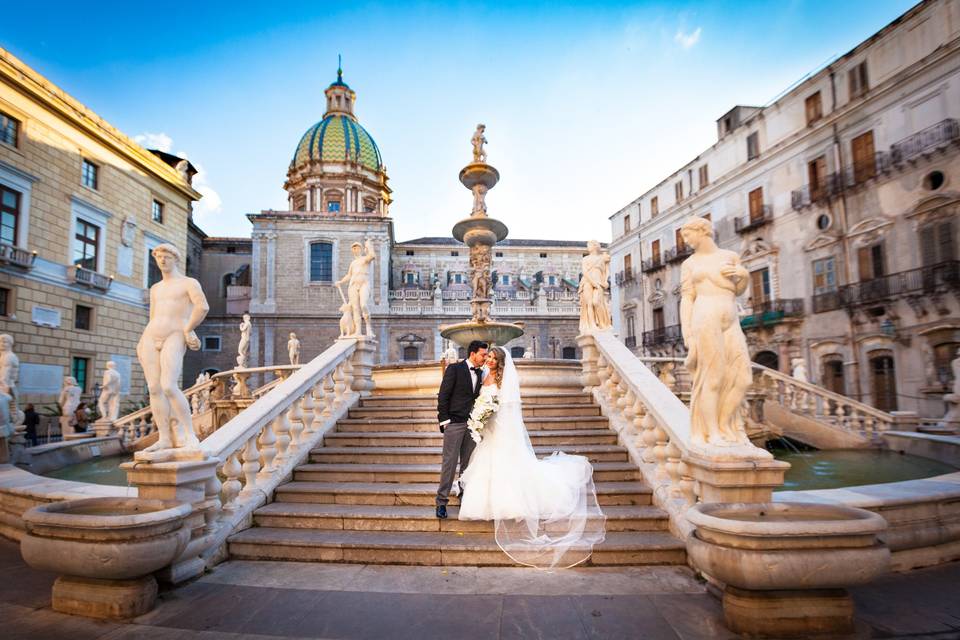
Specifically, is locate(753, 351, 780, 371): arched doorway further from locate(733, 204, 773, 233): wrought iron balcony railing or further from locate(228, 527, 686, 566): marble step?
locate(228, 527, 686, 566): marble step

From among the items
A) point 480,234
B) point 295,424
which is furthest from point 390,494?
point 480,234

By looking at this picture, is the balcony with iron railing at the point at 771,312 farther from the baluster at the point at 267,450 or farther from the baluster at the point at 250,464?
the baluster at the point at 250,464

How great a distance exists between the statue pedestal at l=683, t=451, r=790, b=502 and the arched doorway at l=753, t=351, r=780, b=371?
2190 cm

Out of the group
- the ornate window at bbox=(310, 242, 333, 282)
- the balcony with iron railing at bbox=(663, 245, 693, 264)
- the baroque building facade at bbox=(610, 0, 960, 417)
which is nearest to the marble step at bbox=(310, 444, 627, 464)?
the baroque building facade at bbox=(610, 0, 960, 417)

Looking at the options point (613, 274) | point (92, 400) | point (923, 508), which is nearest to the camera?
point (923, 508)

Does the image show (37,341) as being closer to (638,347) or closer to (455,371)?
(455,371)

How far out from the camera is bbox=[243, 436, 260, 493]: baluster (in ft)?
17.4

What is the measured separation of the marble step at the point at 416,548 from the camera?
169 inches

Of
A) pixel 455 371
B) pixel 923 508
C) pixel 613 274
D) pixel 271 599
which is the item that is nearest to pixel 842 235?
pixel 613 274

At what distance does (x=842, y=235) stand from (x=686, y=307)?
20.8 metres

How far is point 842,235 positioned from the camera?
20781mm

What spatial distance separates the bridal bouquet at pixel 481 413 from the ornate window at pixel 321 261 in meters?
32.6

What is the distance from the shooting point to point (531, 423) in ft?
22.9

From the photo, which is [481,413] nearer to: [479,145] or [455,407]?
[455,407]
